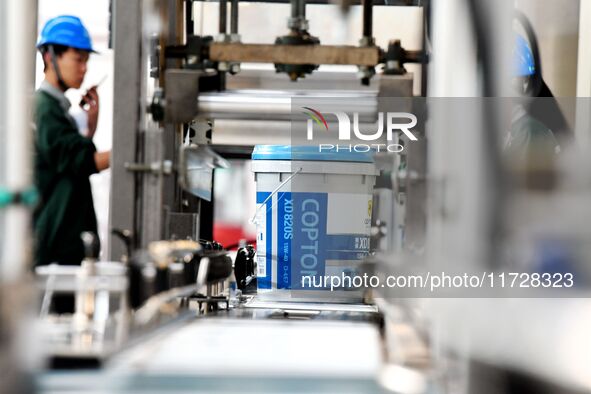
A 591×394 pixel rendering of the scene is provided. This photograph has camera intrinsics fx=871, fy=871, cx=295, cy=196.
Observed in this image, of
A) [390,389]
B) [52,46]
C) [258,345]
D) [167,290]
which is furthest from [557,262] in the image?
[52,46]

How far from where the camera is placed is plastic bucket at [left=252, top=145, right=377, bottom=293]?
2.83 metres

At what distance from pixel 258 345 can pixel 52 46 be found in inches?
56.2

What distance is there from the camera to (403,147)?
2.38 meters

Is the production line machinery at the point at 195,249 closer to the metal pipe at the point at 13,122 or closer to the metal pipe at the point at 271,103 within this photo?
the metal pipe at the point at 271,103

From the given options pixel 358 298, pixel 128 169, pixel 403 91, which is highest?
pixel 403 91

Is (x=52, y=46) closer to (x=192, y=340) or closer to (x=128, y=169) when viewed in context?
(x=128, y=169)

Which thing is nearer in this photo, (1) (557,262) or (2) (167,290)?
(1) (557,262)

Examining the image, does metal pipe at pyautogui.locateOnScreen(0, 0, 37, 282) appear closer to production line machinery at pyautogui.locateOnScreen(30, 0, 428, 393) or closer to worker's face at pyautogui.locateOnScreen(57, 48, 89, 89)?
production line machinery at pyautogui.locateOnScreen(30, 0, 428, 393)

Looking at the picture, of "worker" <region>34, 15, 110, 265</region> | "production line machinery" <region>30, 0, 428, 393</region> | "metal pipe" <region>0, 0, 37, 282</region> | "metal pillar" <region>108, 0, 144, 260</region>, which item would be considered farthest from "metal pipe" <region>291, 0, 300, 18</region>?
"metal pipe" <region>0, 0, 37, 282</region>

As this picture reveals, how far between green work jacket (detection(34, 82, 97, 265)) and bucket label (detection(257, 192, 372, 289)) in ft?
2.23

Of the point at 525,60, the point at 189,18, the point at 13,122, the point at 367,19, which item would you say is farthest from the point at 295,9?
the point at 13,122

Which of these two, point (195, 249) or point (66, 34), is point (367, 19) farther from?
point (66, 34)

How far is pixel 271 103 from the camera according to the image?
255 cm

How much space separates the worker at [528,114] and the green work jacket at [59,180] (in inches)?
45.6
